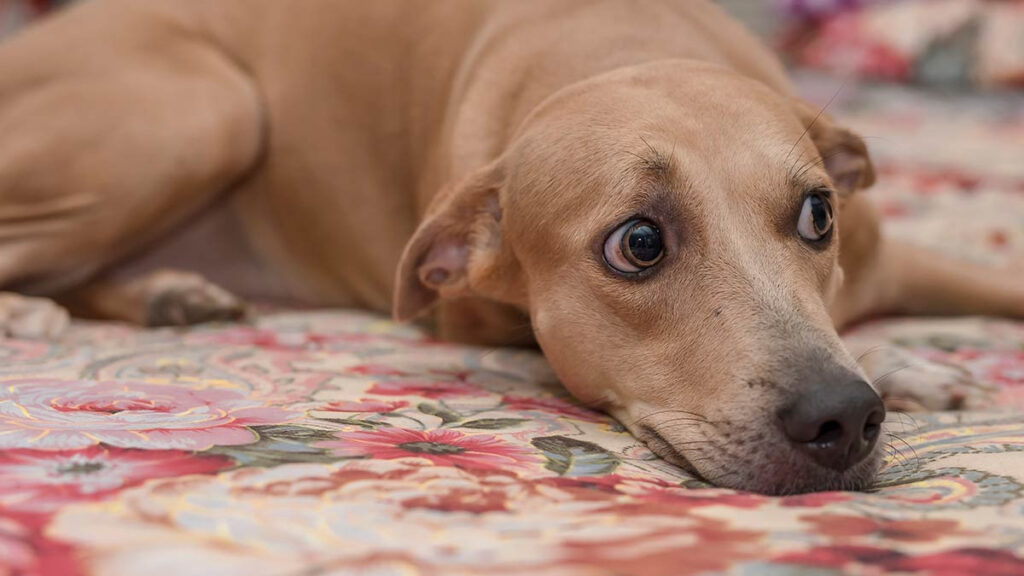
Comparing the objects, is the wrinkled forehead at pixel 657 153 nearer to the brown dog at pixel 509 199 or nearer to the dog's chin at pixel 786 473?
the brown dog at pixel 509 199

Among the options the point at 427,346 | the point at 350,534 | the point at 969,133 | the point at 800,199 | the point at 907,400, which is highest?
the point at 969,133

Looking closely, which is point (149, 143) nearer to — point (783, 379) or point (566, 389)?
point (566, 389)

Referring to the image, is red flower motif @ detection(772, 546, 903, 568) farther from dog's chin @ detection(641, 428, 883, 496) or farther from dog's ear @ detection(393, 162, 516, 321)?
dog's ear @ detection(393, 162, 516, 321)

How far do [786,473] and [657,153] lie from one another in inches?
23.9

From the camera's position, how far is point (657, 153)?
5.98 ft

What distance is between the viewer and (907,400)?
2.10 metres

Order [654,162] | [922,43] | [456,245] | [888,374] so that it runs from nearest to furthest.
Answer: [654,162], [888,374], [456,245], [922,43]

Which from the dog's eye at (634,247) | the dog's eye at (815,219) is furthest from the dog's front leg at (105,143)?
the dog's eye at (815,219)

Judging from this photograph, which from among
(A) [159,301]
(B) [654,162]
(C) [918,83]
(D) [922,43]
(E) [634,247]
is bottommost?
(A) [159,301]

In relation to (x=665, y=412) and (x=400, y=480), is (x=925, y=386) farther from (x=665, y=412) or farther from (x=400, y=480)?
(x=400, y=480)

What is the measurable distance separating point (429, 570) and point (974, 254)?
273 cm

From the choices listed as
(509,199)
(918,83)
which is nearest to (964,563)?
(509,199)

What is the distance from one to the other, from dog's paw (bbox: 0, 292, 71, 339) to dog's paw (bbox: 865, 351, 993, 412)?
1881mm

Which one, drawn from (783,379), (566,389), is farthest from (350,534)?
(566,389)
